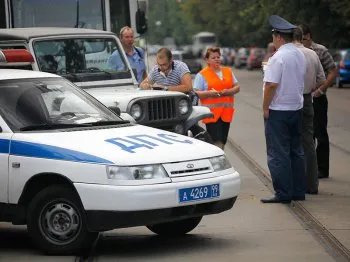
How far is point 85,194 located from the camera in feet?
28.4

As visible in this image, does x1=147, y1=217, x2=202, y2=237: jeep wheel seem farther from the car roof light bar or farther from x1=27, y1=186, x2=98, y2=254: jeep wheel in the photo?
the car roof light bar

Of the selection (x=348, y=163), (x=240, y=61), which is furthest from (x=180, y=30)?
(x=348, y=163)

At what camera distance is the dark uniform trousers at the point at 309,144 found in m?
12.4

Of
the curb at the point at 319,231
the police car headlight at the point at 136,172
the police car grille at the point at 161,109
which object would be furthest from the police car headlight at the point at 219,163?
the police car grille at the point at 161,109

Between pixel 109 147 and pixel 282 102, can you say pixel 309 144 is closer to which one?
pixel 282 102

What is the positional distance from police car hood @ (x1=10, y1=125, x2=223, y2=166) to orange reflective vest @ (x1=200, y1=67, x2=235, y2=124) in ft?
15.6

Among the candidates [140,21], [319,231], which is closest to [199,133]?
[319,231]

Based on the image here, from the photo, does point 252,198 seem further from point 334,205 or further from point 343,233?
point 343,233

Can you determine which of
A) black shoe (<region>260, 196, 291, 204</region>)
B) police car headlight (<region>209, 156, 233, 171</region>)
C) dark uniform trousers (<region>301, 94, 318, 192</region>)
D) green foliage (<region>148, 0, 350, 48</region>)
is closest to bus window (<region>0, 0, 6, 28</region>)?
dark uniform trousers (<region>301, 94, 318, 192</region>)

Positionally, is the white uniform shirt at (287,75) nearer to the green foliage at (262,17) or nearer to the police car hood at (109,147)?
the police car hood at (109,147)

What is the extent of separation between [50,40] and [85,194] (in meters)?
5.30

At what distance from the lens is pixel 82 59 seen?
13688 mm

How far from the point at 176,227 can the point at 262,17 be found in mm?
A: 50069

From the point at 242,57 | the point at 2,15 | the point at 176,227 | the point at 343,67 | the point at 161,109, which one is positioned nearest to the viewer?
the point at 176,227
